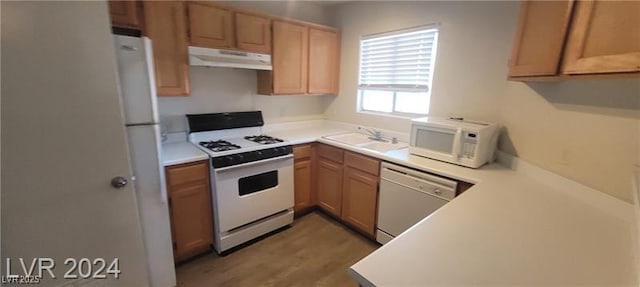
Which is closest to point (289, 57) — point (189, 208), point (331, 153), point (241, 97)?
point (241, 97)

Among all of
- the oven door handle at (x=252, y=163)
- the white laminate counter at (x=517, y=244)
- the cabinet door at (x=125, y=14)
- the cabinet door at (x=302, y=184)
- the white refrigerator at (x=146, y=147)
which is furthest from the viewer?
the cabinet door at (x=302, y=184)

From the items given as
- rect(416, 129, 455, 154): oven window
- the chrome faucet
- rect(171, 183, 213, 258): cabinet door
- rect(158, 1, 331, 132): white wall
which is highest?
rect(158, 1, 331, 132): white wall

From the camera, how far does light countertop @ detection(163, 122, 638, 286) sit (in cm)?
80

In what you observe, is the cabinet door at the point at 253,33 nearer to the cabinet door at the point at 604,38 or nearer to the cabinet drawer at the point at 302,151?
the cabinet drawer at the point at 302,151

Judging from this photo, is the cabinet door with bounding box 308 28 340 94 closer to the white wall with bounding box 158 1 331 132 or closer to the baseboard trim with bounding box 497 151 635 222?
the white wall with bounding box 158 1 331 132

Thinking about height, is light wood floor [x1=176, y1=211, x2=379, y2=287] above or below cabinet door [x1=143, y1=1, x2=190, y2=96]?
below

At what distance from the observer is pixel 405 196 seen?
2.13 m

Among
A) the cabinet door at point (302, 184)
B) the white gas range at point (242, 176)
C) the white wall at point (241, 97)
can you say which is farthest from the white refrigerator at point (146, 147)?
the cabinet door at point (302, 184)

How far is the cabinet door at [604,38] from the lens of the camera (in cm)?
94

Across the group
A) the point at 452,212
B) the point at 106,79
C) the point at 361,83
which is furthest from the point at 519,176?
the point at 106,79

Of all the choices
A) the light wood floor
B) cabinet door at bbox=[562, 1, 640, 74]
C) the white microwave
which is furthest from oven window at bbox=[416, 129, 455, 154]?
the light wood floor

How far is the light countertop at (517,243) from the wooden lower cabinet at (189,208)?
168 centimetres

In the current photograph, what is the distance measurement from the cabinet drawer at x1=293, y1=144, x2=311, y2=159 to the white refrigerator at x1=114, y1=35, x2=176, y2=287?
4.18ft

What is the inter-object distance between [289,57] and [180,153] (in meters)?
1.46
